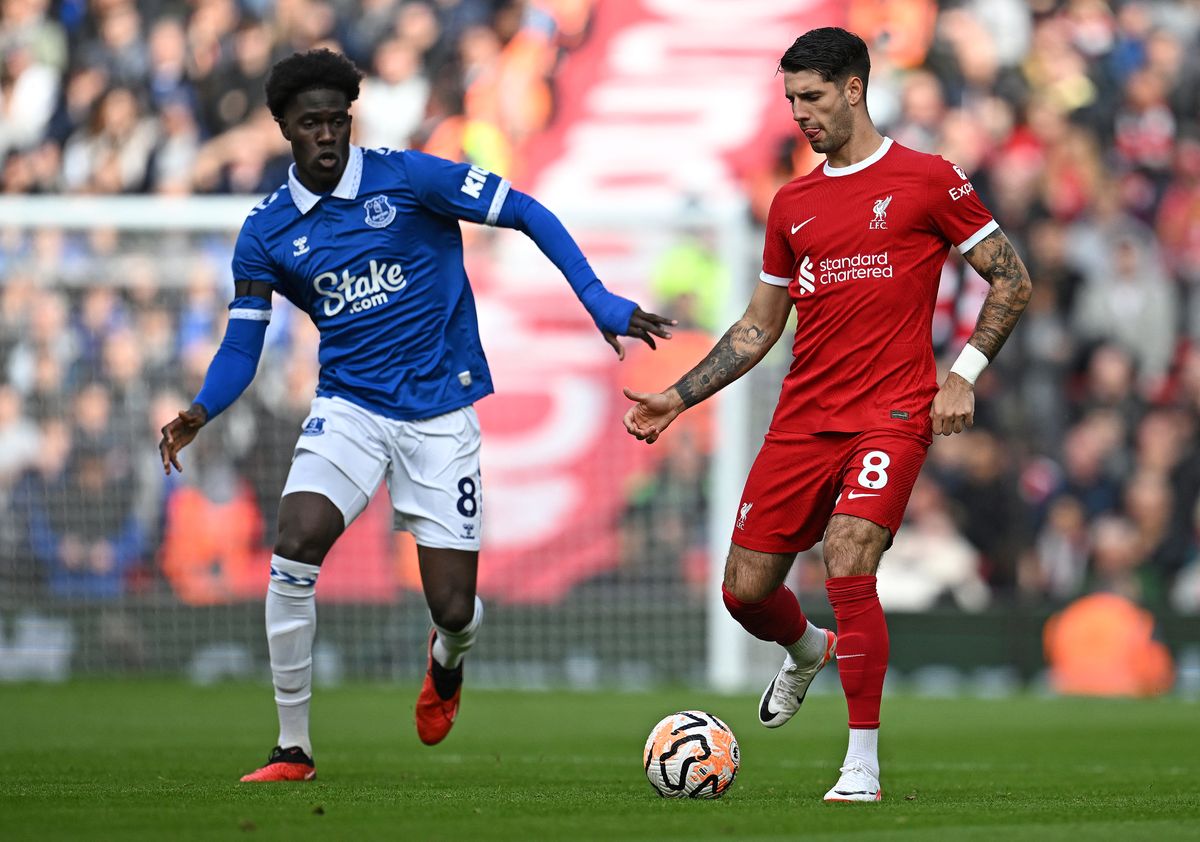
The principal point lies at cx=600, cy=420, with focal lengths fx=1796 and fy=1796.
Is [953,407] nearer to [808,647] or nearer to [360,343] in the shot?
[808,647]

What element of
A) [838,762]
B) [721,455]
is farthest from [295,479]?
[721,455]

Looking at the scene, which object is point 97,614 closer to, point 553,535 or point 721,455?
point 553,535

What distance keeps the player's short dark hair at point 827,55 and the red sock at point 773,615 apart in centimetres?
205

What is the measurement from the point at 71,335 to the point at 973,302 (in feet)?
24.7

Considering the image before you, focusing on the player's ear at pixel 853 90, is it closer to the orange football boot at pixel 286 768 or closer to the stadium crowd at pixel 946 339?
the orange football boot at pixel 286 768

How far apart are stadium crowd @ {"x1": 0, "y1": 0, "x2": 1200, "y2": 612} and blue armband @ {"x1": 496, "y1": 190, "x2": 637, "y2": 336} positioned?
24.4 feet

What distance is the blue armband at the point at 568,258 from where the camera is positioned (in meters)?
7.02

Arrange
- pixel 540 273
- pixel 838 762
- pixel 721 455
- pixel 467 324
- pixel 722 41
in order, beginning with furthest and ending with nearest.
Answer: pixel 722 41, pixel 540 273, pixel 721 455, pixel 838 762, pixel 467 324

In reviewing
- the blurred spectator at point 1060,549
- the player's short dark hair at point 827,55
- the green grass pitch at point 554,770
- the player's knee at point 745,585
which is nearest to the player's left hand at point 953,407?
the player's knee at point 745,585

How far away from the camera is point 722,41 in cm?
2005

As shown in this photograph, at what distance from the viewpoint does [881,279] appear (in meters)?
6.72

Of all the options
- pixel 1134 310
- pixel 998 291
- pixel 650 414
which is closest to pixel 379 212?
pixel 650 414

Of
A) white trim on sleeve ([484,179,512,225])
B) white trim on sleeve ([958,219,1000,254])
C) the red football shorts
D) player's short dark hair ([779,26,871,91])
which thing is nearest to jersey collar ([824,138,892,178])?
player's short dark hair ([779,26,871,91])

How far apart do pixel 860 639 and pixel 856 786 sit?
1.71ft
